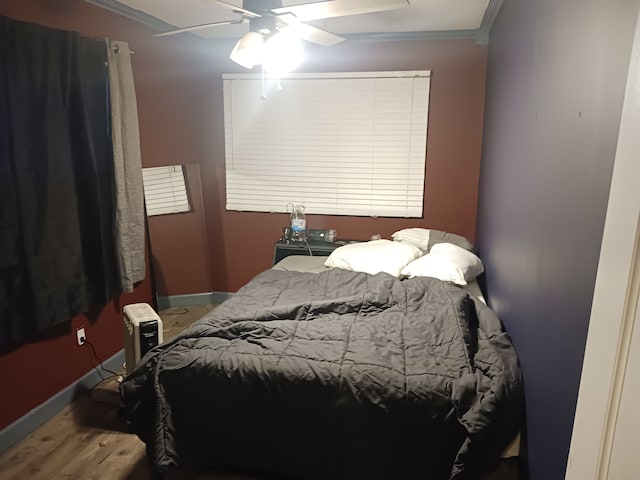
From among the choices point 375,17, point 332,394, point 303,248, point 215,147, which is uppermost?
point 375,17

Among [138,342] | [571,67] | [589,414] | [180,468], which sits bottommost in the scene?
[180,468]

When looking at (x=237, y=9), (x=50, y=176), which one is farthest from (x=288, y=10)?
(x=50, y=176)

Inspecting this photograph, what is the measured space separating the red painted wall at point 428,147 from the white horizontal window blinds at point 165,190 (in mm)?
277

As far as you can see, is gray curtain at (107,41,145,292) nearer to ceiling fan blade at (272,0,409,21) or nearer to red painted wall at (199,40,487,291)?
red painted wall at (199,40,487,291)

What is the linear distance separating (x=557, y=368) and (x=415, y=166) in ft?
8.77

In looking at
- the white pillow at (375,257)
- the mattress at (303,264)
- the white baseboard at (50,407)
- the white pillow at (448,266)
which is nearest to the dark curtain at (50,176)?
the white baseboard at (50,407)

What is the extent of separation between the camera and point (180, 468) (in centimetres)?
210

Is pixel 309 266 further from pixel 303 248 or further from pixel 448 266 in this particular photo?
pixel 448 266

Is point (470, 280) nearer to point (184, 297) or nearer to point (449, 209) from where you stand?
point (449, 209)

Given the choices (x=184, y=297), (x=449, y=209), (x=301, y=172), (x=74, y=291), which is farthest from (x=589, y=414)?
(x=184, y=297)

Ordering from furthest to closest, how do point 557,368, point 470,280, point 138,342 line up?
point 470,280
point 138,342
point 557,368

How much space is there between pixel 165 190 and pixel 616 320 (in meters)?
3.56

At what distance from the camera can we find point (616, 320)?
0.81 metres

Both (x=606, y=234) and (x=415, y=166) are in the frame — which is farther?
(x=415, y=166)
